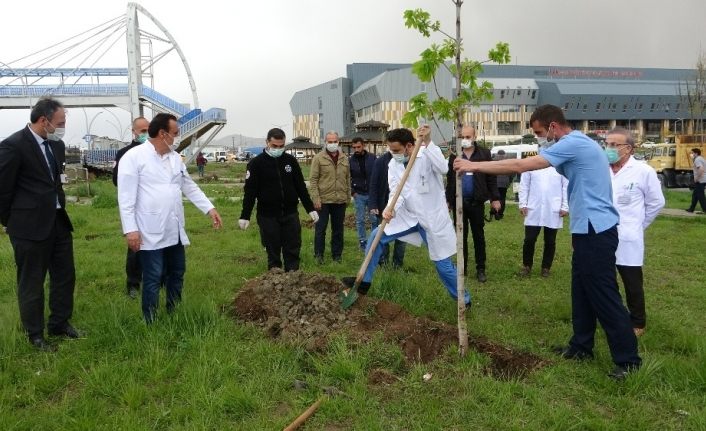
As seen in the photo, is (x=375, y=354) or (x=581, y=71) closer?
(x=375, y=354)

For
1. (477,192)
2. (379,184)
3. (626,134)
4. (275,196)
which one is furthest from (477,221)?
(275,196)

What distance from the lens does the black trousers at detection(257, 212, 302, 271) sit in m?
6.06

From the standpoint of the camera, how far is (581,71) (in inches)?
3460

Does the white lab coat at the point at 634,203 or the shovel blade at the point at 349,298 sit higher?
the white lab coat at the point at 634,203

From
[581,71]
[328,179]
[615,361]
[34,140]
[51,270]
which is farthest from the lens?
[581,71]

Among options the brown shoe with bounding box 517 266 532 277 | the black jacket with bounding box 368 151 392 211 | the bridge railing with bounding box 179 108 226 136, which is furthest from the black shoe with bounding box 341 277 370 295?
the bridge railing with bounding box 179 108 226 136

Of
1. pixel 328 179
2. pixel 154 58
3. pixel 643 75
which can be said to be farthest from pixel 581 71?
pixel 328 179

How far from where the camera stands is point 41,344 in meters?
4.19

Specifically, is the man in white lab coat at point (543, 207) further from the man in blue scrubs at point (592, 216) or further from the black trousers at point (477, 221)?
the man in blue scrubs at point (592, 216)

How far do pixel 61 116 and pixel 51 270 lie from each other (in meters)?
1.31

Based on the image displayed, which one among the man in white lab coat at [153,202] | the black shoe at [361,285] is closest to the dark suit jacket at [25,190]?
the man in white lab coat at [153,202]

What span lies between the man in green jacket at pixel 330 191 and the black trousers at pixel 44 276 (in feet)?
11.6

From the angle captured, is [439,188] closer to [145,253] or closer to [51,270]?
[145,253]

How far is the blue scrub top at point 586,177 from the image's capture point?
11.8 ft
